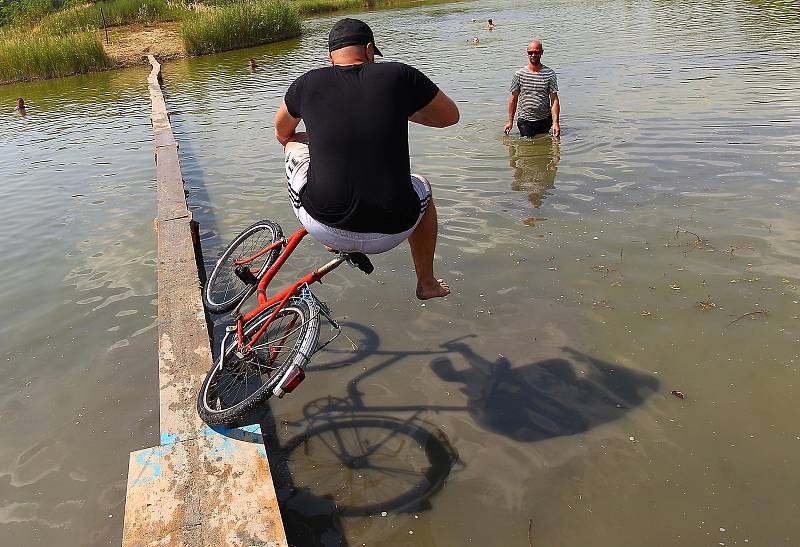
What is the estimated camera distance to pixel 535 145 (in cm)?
1052

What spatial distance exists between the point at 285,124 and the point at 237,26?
30.7m

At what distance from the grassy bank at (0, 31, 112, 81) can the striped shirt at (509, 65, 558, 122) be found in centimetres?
2328

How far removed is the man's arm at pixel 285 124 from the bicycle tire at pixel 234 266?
3.58 ft

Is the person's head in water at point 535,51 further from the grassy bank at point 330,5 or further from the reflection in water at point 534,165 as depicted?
the grassy bank at point 330,5

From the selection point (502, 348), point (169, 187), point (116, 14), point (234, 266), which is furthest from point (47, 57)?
point (502, 348)

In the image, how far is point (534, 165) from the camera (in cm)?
952

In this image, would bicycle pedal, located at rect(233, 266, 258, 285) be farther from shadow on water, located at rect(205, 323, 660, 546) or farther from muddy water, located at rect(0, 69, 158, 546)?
muddy water, located at rect(0, 69, 158, 546)

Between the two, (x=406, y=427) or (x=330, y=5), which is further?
(x=330, y=5)

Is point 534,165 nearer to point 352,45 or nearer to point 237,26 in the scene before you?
point 352,45

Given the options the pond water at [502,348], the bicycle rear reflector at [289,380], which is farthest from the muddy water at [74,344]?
the bicycle rear reflector at [289,380]

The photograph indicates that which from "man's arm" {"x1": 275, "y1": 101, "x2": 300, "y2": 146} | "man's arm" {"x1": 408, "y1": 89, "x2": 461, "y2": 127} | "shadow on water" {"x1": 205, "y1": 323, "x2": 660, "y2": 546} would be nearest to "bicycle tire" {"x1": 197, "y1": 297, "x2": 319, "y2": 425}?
"shadow on water" {"x1": 205, "y1": 323, "x2": 660, "y2": 546}

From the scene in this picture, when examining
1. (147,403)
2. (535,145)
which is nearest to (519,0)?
(535,145)

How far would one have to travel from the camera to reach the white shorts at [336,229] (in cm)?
368

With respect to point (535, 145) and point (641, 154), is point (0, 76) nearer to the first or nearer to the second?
point (535, 145)
